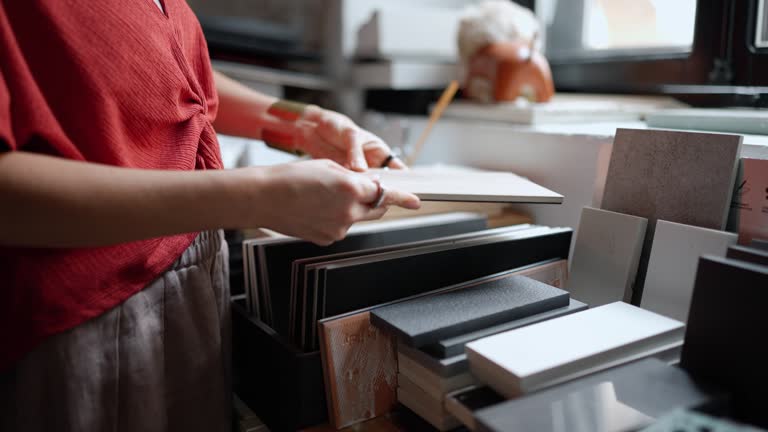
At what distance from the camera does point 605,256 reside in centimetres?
75

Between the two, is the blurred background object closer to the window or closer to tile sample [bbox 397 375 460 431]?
the window

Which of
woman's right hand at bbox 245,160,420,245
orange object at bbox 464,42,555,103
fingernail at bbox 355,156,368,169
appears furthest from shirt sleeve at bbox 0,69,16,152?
orange object at bbox 464,42,555,103

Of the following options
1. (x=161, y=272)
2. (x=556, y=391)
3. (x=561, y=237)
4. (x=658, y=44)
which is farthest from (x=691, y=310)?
(x=658, y=44)

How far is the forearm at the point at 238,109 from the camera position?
0.93m

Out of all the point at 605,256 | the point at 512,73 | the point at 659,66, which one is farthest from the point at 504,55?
the point at 605,256

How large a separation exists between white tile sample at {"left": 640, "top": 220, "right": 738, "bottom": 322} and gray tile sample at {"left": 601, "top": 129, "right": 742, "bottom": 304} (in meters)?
→ 0.02

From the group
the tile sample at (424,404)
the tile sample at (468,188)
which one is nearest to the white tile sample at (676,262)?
the tile sample at (468,188)

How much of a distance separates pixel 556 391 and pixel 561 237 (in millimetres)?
364

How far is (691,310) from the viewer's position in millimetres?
534

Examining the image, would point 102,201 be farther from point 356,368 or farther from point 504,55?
point 504,55

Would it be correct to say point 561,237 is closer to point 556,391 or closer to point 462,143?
point 556,391

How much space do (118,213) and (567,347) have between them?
1.36 feet

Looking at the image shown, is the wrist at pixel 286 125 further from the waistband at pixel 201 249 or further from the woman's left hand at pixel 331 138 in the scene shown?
the waistband at pixel 201 249

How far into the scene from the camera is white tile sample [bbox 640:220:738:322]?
64 cm
